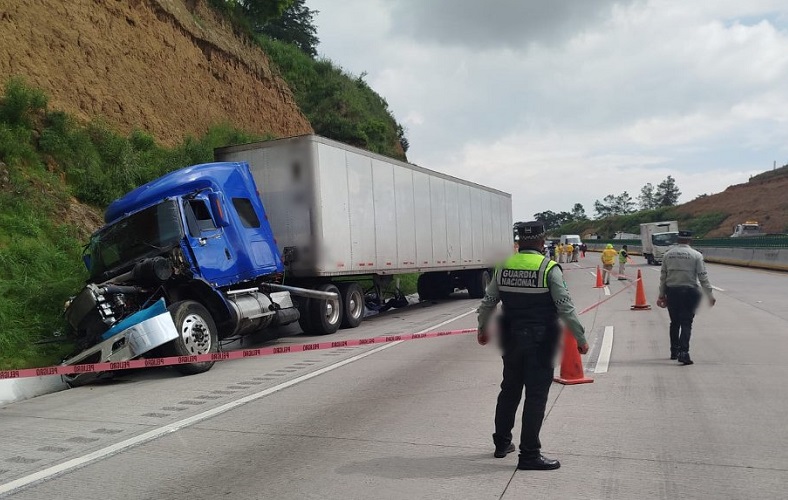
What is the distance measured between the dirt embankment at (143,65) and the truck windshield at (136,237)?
9.55 meters

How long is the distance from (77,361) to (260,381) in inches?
92.1

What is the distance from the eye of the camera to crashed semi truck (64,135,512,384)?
877 cm

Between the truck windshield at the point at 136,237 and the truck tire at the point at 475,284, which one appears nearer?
the truck windshield at the point at 136,237

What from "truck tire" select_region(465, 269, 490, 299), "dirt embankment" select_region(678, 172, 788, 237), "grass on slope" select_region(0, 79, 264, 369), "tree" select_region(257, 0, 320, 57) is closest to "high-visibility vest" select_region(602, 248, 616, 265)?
"truck tire" select_region(465, 269, 490, 299)

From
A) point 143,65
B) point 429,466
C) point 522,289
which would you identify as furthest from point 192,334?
point 143,65

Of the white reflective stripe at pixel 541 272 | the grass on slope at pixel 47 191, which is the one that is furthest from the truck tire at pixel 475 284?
the white reflective stripe at pixel 541 272

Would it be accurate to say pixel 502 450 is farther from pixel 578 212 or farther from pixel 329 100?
pixel 578 212

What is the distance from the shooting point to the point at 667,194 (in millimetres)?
146000

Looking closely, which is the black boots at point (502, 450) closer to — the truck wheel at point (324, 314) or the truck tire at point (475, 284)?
the truck wheel at point (324, 314)

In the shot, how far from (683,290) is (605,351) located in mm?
1613

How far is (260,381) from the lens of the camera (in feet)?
27.3

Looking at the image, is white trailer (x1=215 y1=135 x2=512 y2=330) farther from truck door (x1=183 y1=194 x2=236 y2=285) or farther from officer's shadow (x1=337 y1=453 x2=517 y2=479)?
officer's shadow (x1=337 y1=453 x2=517 y2=479)

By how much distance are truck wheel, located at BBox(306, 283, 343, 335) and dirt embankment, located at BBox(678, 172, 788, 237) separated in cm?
7437

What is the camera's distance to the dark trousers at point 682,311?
849 cm
